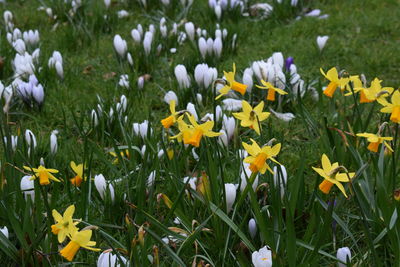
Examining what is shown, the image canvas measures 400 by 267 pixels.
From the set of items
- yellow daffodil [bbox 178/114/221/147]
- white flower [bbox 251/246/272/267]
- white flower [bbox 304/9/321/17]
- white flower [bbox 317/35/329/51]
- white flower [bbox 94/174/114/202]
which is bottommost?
white flower [bbox 304/9/321/17]

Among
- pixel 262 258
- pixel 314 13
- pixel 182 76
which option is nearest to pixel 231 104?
pixel 182 76

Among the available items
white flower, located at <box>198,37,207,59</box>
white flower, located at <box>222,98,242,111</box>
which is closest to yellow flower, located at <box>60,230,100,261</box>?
white flower, located at <box>222,98,242,111</box>

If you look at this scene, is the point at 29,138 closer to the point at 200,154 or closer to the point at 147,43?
the point at 200,154

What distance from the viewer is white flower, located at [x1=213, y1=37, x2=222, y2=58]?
3.77 m

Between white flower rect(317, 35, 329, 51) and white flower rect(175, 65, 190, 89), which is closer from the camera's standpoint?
white flower rect(175, 65, 190, 89)

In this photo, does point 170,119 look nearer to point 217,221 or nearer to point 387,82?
point 217,221

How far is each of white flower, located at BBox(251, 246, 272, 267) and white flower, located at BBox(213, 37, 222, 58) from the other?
2.28 m

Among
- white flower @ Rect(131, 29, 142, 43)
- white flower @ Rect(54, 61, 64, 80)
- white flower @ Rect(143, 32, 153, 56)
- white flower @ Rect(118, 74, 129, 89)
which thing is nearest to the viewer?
white flower @ Rect(118, 74, 129, 89)

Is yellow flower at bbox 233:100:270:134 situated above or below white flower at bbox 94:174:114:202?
above

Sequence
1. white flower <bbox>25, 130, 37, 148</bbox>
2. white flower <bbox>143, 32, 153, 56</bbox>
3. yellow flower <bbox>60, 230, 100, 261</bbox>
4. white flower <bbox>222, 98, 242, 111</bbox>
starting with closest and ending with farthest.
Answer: yellow flower <bbox>60, 230, 100, 261</bbox> → white flower <bbox>25, 130, 37, 148</bbox> → white flower <bbox>222, 98, 242, 111</bbox> → white flower <bbox>143, 32, 153, 56</bbox>

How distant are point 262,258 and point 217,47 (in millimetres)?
2311

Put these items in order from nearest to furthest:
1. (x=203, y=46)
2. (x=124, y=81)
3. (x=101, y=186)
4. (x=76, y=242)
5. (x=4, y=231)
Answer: (x=76, y=242) < (x=4, y=231) < (x=101, y=186) < (x=124, y=81) < (x=203, y=46)

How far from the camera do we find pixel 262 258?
5.51 ft

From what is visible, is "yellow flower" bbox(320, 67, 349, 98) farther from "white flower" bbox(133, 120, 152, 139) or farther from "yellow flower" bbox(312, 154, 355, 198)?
"white flower" bbox(133, 120, 152, 139)
